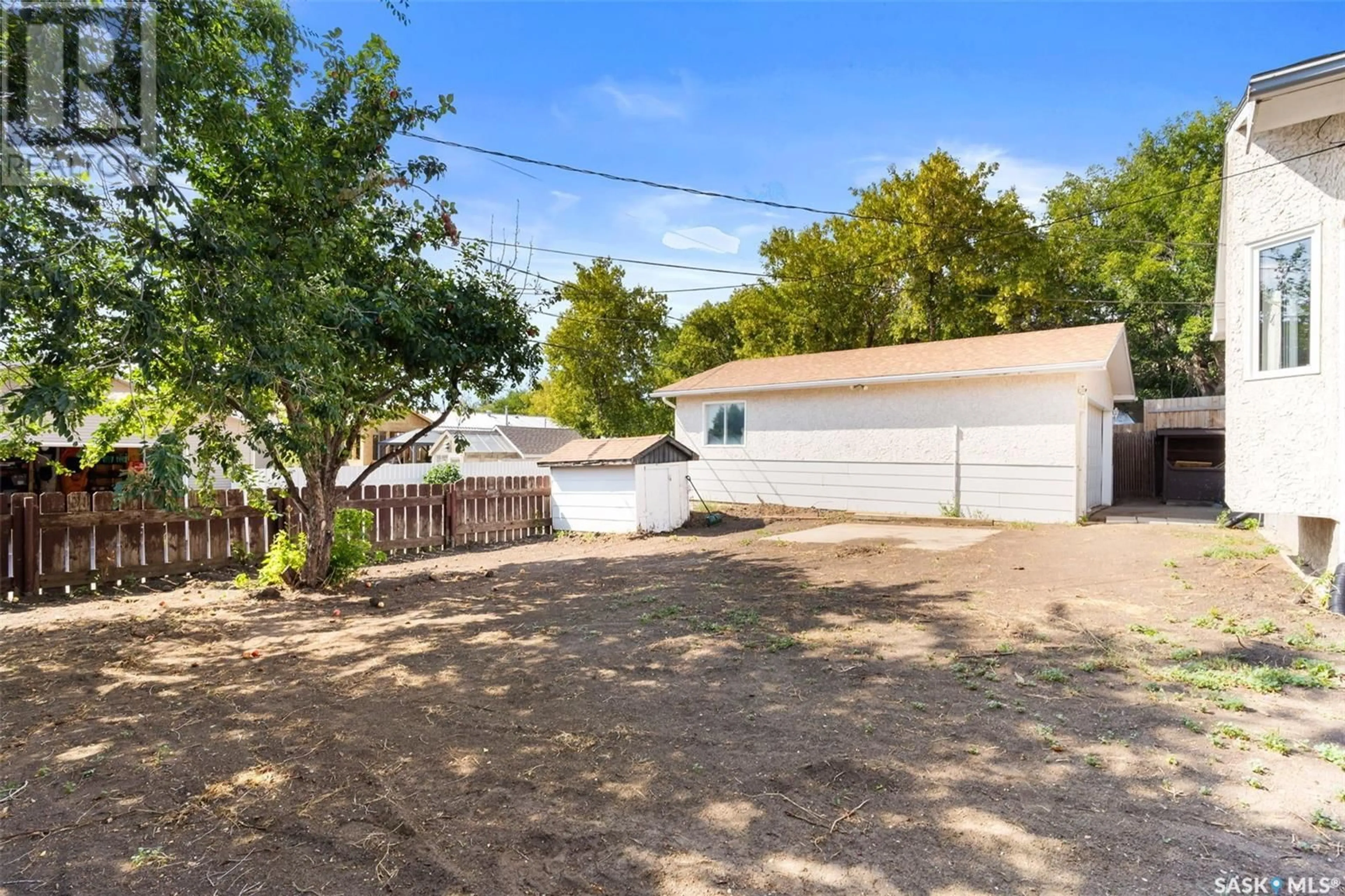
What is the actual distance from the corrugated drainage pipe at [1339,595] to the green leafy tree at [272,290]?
7.85 metres

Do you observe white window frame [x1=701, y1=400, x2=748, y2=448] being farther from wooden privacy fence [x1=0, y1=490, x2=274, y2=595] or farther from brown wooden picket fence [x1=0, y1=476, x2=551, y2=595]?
wooden privacy fence [x1=0, y1=490, x2=274, y2=595]

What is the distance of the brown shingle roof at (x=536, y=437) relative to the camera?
3030 cm

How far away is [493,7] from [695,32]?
328cm

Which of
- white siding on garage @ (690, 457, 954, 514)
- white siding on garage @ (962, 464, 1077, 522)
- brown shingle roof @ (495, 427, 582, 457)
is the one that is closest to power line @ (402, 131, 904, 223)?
white siding on garage @ (690, 457, 954, 514)

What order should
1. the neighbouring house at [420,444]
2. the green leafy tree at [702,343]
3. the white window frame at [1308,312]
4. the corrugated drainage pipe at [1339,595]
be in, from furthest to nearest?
the green leafy tree at [702,343] < the neighbouring house at [420,444] < the white window frame at [1308,312] < the corrugated drainage pipe at [1339,595]

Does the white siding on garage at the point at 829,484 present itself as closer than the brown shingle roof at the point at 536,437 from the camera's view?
Yes

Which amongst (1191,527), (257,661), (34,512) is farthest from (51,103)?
(1191,527)

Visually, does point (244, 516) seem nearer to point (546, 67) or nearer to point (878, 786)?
point (546, 67)

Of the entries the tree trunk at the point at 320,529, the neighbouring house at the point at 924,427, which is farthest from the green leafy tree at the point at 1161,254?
the tree trunk at the point at 320,529

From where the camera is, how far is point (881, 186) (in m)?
26.9

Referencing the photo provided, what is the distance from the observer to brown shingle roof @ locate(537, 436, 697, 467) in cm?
1232

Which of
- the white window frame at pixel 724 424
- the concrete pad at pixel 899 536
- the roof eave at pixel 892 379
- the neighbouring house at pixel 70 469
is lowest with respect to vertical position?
the concrete pad at pixel 899 536

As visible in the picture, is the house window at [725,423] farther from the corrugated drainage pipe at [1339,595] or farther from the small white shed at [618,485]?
the corrugated drainage pipe at [1339,595]

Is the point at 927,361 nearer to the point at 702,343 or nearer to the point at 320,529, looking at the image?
the point at 320,529
